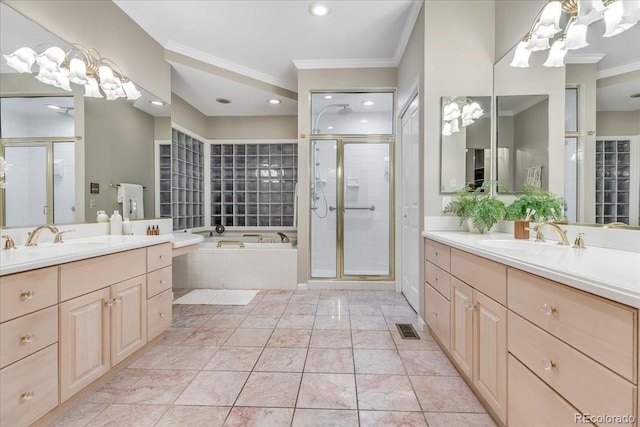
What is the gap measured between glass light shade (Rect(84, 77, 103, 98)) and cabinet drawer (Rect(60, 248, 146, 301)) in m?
1.26

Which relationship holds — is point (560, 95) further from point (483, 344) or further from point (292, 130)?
point (292, 130)

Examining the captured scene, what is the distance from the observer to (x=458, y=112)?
7.76 ft

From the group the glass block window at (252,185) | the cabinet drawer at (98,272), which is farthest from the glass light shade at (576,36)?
the glass block window at (252,185)

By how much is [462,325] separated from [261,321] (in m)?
1.73

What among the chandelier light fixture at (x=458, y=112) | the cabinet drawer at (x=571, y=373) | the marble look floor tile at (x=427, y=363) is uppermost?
the chandelier light fixture at (x=458, y=112)

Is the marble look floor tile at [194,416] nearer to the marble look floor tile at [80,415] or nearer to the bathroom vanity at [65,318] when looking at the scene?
the marble look floor tile at [80,415]

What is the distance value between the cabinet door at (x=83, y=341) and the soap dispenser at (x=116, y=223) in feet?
2.90

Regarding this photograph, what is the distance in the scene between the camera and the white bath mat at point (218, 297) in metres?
3.19

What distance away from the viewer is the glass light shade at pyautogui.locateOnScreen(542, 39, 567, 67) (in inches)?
65.2

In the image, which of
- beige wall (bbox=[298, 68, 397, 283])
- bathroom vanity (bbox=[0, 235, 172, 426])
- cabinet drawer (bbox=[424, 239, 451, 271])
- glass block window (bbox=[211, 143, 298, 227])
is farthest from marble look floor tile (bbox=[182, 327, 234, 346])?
glass block window (bbox=[211, 143, 298, 227])

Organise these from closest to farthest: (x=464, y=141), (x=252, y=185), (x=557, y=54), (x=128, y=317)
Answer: (x=557, y=54) → (x=128, y=317) → (x=464, y=141) → (x=252, y=185)

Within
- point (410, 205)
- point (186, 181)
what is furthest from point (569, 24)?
point (186, 181)

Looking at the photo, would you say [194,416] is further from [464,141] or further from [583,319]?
[464,141]

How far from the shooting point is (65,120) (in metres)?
1.96
